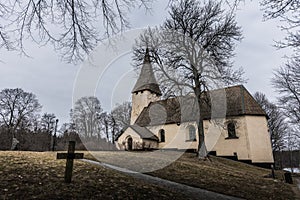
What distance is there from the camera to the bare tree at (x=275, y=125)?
127 ft

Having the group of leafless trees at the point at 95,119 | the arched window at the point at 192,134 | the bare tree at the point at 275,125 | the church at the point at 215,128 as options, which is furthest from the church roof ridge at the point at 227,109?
the bare tree at the point at 275,125

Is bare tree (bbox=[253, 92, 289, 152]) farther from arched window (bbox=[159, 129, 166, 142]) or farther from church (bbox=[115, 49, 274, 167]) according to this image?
arched window (bbox=[159, 129, 166, 142])

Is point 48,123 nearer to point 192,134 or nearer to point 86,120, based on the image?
point 86,120

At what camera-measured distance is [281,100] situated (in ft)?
80.2

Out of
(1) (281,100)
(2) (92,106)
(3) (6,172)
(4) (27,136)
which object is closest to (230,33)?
(1) (281,100)

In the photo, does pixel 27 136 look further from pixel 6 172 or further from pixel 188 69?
pixel 6 172

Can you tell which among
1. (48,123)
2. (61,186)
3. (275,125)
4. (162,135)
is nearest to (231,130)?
(162,135)

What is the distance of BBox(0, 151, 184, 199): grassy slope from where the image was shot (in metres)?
4.75

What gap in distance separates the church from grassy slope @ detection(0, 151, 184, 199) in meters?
13.8

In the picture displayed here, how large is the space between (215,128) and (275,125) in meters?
19.4

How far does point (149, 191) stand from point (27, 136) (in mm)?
33394

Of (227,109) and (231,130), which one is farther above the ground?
(227,109)

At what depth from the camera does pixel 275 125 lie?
39719 mm

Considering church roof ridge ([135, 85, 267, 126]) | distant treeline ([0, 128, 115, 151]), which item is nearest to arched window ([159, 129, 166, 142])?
church roof ridge ([135, 85, 267, 126])
